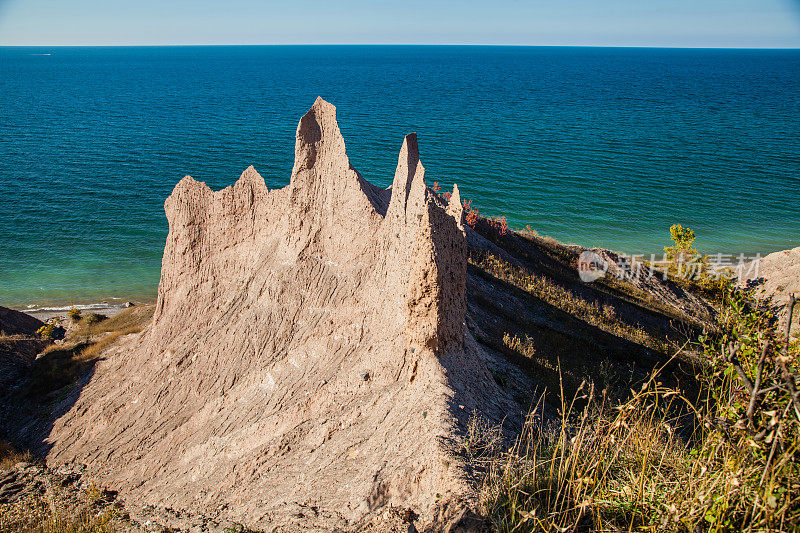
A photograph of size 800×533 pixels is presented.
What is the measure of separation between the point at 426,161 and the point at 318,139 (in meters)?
53.8

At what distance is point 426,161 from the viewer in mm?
67375

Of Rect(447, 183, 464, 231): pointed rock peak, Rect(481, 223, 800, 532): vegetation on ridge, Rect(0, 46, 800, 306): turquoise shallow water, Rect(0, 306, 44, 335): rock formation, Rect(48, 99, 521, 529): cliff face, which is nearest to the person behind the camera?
Rect(481, 223, 800, 532): vegetation on ridge

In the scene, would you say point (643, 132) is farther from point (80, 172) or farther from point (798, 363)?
point (798, 363)

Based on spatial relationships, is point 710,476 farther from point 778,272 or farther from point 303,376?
point 778,272

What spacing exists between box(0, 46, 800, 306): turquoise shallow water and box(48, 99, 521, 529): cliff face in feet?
78.2

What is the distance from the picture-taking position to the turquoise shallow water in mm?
45844

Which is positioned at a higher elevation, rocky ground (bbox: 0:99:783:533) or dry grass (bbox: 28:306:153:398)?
rocky ground (bbox: 0:99:783:533)

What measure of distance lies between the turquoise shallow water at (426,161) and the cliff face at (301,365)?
23.8m

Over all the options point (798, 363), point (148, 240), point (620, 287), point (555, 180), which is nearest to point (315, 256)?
point (798, 363)

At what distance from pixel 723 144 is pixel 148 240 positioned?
85.0 m

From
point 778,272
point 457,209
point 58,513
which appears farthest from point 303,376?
point 778,272

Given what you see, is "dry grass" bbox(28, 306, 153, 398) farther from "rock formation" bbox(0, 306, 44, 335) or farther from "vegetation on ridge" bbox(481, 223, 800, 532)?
"vegetation on ridge" bbox(481, 223, 800, 532)

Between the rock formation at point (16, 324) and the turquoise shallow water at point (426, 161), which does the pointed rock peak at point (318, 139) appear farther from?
the turquoise shallow water at point (426, 161)

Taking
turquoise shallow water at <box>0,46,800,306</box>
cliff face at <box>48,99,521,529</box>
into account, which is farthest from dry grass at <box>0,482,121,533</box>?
turquoise shallow water at <box>0,46,800,306</box>
